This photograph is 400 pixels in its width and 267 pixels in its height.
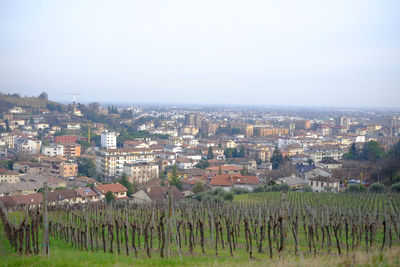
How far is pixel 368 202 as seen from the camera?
875 inches

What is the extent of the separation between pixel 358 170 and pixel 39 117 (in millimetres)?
65359

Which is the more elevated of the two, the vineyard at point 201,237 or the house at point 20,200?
the vineyard at point 201,237

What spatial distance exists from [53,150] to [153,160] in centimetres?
1460

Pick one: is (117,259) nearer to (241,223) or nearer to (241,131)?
(241,223)

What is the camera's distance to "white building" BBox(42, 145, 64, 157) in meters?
58.9

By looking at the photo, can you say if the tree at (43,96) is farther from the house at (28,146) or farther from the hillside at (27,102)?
the house at (28,146)

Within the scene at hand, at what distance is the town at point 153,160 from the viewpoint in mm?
30688

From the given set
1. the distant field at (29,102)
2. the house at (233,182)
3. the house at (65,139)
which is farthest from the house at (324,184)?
the distant field at (29,102)

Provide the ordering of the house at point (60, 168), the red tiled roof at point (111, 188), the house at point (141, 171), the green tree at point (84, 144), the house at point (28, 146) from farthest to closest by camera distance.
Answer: the green tree at point (84, 144) < the house at point (28, 146) < the house at point (141, 171) < the house at point (60, 168) < the red tiled roof at point (111, 188)

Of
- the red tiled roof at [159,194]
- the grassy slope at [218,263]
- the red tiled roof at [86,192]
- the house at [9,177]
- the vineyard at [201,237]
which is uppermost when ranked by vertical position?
the grassy slope at [218,263]

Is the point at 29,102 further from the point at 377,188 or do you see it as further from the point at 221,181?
the point at 377,188

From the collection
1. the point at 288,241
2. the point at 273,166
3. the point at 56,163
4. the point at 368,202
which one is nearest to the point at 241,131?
the point at 273,166

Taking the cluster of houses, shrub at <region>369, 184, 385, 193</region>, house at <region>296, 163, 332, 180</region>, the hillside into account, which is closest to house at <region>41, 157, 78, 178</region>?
the cluster of houses

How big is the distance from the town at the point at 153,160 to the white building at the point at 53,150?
16cm
